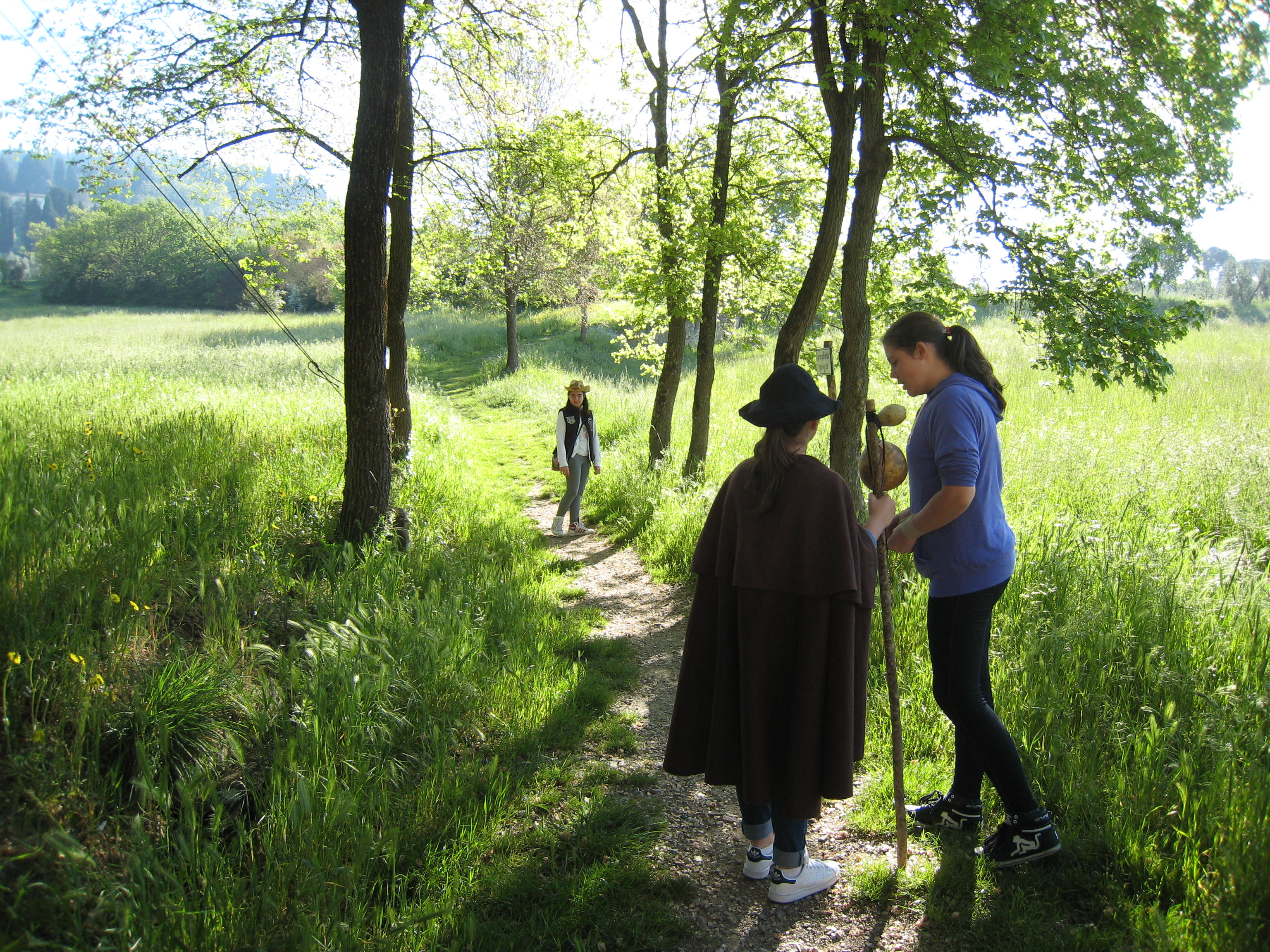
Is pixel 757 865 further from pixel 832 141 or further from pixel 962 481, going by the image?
pixel 832 141

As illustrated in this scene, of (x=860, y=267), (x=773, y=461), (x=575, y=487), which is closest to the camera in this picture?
(x=773, y=461)

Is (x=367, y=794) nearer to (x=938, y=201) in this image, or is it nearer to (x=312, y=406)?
(x=938, y=201)

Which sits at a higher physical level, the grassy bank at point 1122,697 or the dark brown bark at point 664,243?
the dark brown bark at point 664,243

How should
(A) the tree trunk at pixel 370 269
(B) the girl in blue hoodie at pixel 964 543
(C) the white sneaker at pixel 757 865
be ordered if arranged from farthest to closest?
(A) the tree trunk at pixel 370 269 < (C) the white sneaker at pixel 757 865 < (B) the girl in blue hoodie at pixel 964 543

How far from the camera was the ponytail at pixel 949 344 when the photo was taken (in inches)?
116

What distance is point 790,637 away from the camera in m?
2.72

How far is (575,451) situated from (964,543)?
254 inches

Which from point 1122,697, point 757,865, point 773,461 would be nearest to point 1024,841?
point 757,865

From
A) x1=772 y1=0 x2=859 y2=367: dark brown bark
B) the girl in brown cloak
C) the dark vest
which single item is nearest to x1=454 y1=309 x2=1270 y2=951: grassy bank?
the girl in brown cloak

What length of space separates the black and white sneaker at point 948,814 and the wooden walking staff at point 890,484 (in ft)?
0.91

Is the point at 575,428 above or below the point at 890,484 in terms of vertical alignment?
below

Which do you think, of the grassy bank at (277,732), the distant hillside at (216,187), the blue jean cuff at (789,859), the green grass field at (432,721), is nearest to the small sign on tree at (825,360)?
the blue jean cuff at (789,859)

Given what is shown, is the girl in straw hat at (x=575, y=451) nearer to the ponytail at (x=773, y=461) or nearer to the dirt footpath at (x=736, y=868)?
the dirt footpath at (x=736, y=868)

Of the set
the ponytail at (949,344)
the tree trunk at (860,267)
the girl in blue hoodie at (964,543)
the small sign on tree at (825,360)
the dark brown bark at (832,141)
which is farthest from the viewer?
the dark brown bark at (832,141)
